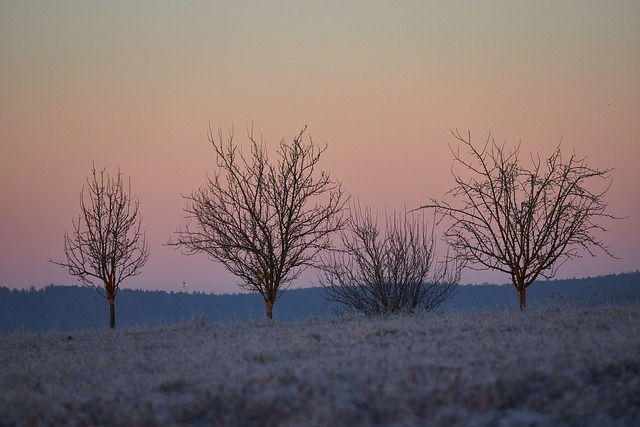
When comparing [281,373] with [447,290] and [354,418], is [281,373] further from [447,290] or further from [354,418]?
[447,290]

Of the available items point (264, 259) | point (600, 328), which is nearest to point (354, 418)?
point (600, 328)

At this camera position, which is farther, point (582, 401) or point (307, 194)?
point (307, 194)

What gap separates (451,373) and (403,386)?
612 mm

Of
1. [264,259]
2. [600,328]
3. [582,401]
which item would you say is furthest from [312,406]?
[264,259]

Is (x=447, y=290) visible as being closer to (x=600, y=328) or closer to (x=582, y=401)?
(x=600, y=328)

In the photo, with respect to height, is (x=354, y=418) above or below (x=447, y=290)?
below

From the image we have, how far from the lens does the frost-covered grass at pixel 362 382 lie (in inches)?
247

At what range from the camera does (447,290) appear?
66.6 ft

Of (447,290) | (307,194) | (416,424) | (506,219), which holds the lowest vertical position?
(416,424)

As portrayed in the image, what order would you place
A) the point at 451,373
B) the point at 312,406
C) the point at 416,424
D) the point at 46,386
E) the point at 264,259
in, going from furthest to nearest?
the point at 264,259 < the point at 46,386 < the point at 451,373 < the point at 312,406 < the point at 416,424

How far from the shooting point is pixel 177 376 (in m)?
7.92

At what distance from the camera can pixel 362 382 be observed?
280 inches

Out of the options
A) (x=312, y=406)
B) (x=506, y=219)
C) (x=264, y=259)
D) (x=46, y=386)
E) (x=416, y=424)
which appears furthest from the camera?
(x=264, y=259)

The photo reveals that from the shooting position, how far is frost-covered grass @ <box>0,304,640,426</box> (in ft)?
20.6
